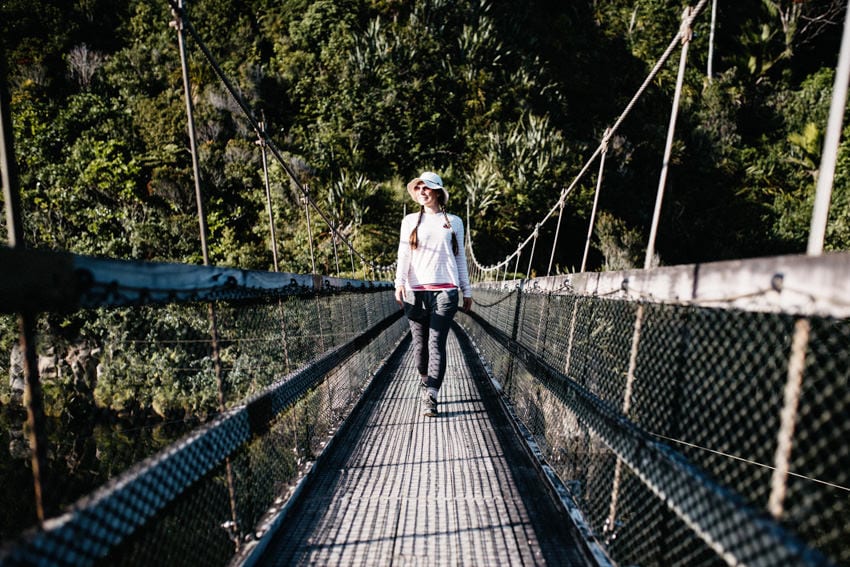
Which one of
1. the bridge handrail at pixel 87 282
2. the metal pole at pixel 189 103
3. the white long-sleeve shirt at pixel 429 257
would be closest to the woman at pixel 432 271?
the white long-sleeve shirt at pixel 429 257

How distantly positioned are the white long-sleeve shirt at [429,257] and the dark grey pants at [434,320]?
0.20 ft

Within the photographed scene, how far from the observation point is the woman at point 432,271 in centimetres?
220

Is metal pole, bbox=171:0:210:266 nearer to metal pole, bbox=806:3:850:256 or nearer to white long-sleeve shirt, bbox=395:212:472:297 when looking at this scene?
white long-sleeve shirt, bbox=395:212:472:297

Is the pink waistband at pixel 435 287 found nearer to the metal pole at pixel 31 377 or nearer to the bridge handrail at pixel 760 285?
the bridge handrail at pixel 760 285

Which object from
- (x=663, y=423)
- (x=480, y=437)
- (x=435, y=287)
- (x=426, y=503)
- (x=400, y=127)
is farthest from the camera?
(x=400, y=127)

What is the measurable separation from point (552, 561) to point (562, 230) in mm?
15195

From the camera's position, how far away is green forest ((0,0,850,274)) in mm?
12320

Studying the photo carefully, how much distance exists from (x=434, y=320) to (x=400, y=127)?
12301mm

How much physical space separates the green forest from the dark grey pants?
865cm

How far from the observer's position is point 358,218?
11117mm

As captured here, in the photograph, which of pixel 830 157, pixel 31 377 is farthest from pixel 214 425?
pixel 830 157

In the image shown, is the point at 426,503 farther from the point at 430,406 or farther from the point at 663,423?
the point at 430,406

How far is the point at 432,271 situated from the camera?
221 cm

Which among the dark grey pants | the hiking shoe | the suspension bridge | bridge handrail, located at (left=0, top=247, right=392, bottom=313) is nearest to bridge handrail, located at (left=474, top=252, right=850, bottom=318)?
the suspension bridge
